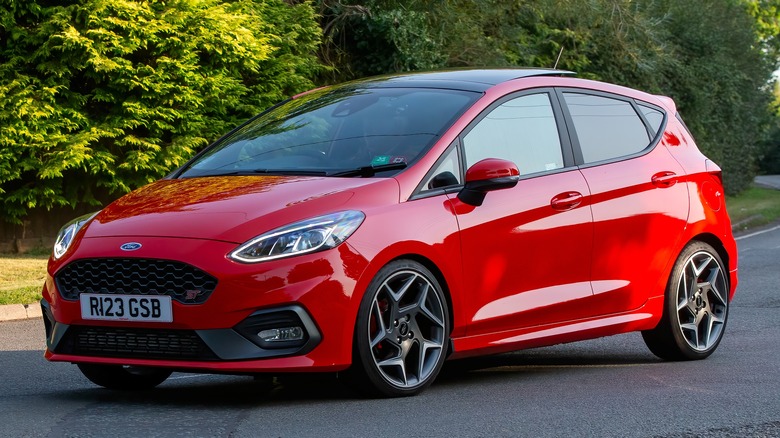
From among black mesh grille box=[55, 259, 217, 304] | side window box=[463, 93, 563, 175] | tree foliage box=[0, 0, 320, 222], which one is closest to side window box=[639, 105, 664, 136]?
side window box=[463, 93, 563, 175]

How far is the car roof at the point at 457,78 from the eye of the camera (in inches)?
291

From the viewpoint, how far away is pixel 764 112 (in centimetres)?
3919

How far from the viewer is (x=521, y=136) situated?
7.33 m

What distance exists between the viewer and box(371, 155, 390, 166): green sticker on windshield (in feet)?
21.9

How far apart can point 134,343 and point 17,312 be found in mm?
6024

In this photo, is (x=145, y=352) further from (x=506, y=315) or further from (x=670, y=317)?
(x=670, y=317)

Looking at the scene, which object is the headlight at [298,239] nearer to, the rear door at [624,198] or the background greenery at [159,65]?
the rear door at [624,198]

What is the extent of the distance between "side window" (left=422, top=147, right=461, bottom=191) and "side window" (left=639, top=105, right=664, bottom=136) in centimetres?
207

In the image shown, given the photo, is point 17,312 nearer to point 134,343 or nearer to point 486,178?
point 134,343

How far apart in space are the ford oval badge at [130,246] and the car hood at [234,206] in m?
0.08

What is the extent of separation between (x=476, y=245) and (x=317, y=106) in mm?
1510

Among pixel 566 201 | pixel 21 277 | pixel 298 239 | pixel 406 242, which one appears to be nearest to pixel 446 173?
pixel 406 242

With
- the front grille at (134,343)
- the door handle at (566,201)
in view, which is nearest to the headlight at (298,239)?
the front grille at (134,343)

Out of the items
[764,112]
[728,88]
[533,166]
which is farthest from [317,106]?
[764,112]
